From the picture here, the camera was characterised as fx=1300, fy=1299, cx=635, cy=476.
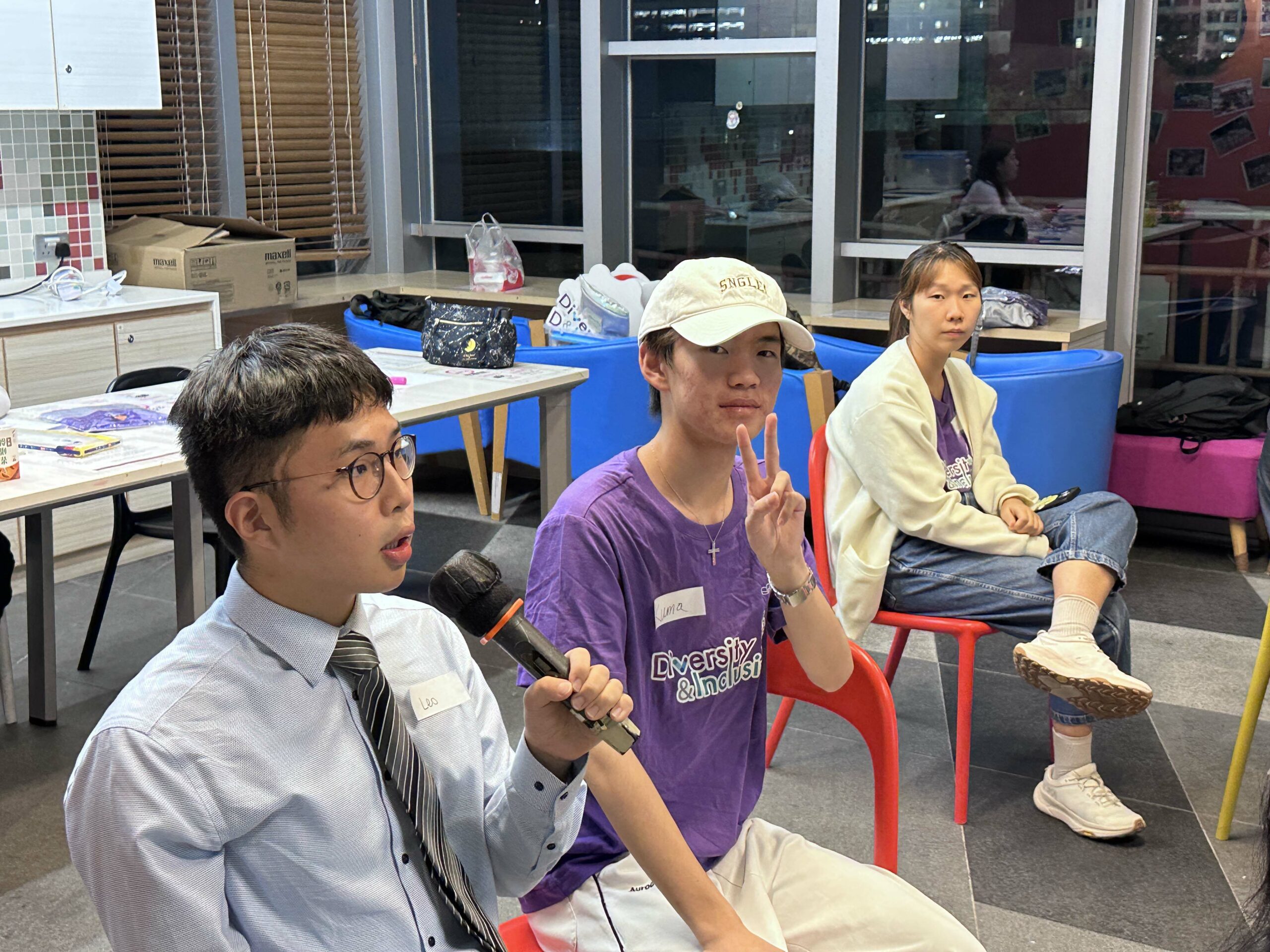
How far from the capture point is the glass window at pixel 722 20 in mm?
5621

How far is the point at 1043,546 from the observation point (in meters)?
2.85

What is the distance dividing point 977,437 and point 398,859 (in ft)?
7.09

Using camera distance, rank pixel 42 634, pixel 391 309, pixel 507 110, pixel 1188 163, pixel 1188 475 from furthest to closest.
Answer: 1. pixel 507 110
2. pixel 391 309
3. pixel 1188 163
4. pixel 1188 475
5. pixel 42 634

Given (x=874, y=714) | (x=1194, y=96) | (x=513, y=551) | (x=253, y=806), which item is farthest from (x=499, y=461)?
(x=253, y=806)

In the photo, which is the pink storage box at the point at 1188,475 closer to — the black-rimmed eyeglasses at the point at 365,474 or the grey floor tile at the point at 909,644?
the grey floor tile at the point at 909,644

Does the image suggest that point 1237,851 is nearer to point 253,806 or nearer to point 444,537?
point 253,806

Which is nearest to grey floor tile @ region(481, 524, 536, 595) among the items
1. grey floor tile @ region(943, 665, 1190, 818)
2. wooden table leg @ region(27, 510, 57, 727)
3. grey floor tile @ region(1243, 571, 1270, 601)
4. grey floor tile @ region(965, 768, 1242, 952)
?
wooden table leg @ region(27, 510, 57, 727)

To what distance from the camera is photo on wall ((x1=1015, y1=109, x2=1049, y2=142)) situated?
518cm

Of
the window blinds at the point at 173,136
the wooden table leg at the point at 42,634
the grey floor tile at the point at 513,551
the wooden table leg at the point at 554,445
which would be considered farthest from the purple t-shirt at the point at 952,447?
the window blinds at the point at 173,136

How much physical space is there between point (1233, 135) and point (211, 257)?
12.9ft

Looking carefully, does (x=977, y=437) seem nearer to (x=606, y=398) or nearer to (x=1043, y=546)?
(x=1043, y=546)

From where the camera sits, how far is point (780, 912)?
1580 millimetres

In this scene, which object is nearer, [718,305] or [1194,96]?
[718,305]

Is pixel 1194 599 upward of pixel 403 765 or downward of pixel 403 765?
downward
